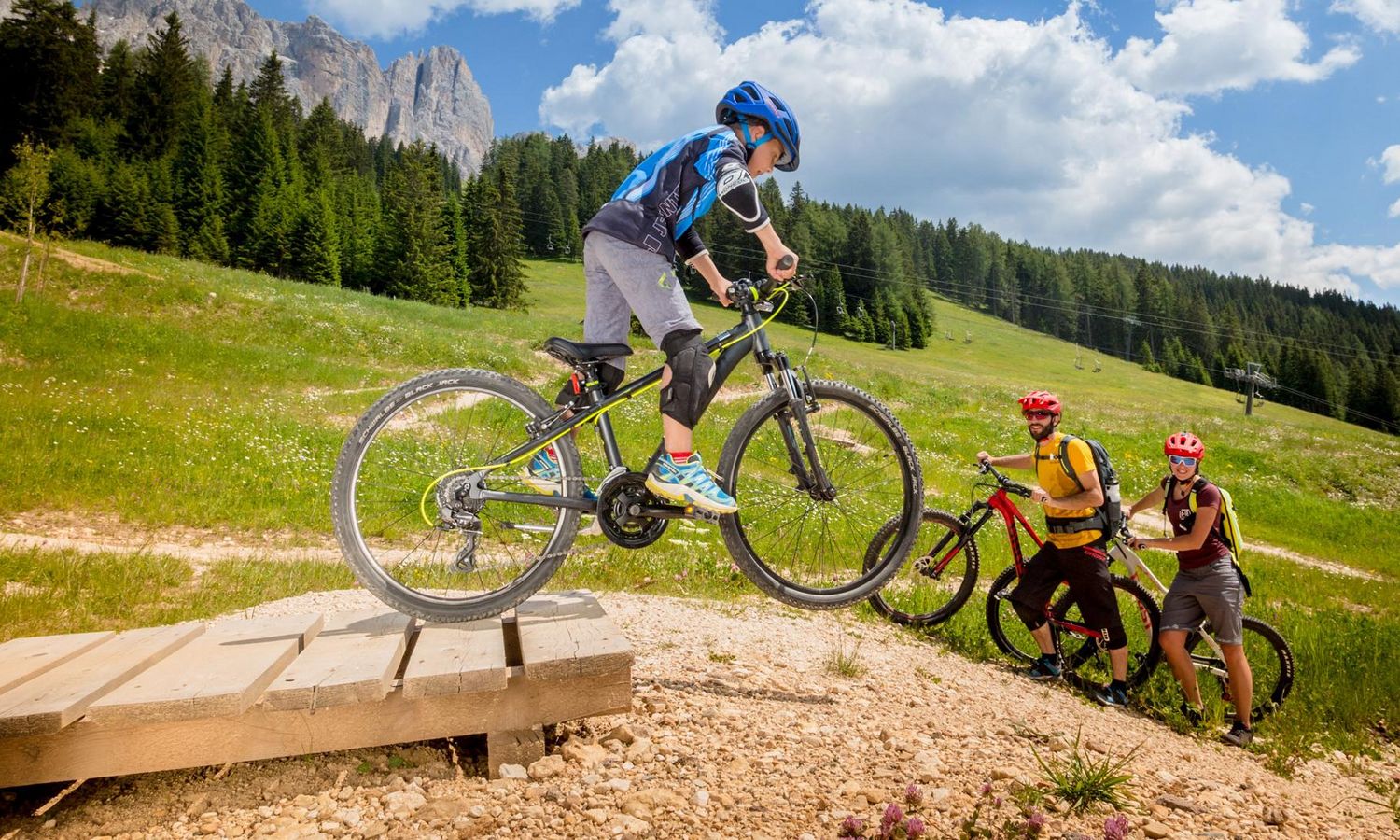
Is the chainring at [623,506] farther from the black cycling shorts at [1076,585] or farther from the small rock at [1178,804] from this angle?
the black cycling shorts at [1076,585]

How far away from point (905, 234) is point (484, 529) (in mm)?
172084

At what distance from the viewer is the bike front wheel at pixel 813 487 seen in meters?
4.71

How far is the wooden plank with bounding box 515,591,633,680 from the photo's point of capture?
3674mm

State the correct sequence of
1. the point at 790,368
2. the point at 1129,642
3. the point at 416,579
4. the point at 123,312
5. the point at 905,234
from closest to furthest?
the point at 790,368
the point at 416,579
the point at 1129,642
the point at 123,312
the point at 905,234

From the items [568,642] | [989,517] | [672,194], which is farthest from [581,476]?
[989,517]

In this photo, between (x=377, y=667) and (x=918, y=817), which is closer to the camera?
(x=918, y=817)

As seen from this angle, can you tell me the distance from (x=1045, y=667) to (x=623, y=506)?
18.9 feet

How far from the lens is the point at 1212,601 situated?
7512mm

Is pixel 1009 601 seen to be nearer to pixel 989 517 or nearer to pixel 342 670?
pixel 989 517

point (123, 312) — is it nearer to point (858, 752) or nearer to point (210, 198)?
point (858, 752)

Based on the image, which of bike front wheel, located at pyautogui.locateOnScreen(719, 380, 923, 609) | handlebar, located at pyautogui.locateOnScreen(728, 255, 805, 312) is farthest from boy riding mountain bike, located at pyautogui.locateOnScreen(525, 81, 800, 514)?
bike front wheel, located at pyautogui.locateOnScreen(719, 380, 923, 609)

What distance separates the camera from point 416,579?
540 centimetres

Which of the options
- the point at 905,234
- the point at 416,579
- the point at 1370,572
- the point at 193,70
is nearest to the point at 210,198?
→ the point at 193,70

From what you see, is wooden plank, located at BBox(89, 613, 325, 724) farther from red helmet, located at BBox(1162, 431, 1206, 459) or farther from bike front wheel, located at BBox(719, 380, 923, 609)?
red helmet, located at BBox(1162, 431, 1206, 459)
